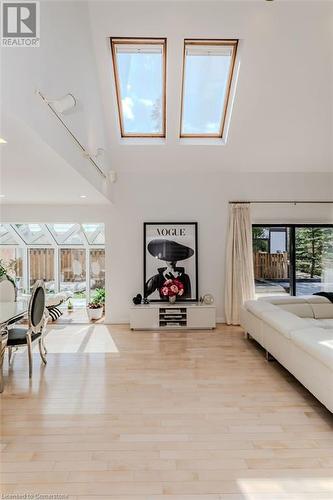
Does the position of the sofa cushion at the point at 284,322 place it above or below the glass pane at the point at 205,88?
below

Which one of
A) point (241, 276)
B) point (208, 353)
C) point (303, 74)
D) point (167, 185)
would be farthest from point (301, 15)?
point (208, 353)

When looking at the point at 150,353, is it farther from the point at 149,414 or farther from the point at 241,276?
the point at 241,276

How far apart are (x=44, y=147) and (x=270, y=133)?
12.7 feet

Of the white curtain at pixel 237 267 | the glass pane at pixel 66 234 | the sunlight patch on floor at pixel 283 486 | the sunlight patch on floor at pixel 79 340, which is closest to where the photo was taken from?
the sunlight patch on floor at pixel 283 486

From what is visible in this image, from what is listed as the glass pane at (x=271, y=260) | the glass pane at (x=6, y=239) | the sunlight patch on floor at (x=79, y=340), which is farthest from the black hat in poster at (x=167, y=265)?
the glass pane at (x=6, y=239)

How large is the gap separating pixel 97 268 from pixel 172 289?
2.33 m

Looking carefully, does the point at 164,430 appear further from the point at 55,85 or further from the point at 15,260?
the point at 15,260

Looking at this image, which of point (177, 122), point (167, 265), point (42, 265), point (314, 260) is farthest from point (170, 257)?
point (42, 265)

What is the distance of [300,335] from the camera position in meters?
3.13

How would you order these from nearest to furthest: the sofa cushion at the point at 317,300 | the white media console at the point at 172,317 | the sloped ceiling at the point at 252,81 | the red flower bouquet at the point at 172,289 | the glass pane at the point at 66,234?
the sloped ceiling at the point at 252,81 → the sofa cushion at the point at 317,300 → the white media console at the point at 172,317 → the red flower bouquet at the point at 172,289 → the glass pane at the point at 66,234

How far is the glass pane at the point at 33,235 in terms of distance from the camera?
7145 millimetres

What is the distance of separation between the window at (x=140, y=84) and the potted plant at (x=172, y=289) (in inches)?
101

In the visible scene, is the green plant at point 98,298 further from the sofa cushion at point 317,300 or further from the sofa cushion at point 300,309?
the sofa cushion at point 317,300

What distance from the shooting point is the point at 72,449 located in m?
2.29
